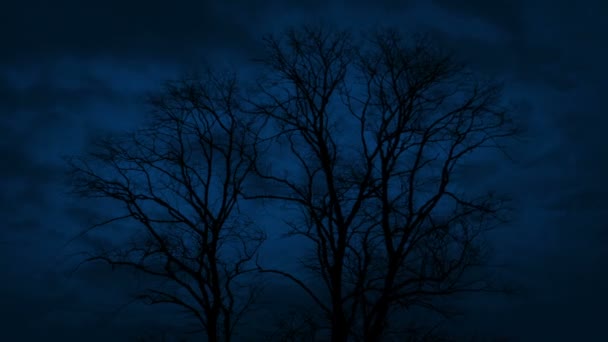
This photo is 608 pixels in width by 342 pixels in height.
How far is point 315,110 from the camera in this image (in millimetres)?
11891

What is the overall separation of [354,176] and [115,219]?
16.6 feet

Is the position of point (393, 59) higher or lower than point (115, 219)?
higher

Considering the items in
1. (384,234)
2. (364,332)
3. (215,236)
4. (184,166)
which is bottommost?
(364,332)

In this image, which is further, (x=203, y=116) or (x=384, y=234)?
(x=203, y=116)

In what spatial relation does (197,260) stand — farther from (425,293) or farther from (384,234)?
(425,293)

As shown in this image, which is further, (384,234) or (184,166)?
(184,166)

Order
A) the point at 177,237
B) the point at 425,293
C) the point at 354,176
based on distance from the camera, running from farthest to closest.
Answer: the point at 177,237 → the point at 354,176 → the point at 425,293

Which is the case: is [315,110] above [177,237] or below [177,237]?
above

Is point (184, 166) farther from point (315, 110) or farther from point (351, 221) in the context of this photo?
point (351, 221)

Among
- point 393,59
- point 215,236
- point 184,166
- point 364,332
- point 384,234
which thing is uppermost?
point 393,59

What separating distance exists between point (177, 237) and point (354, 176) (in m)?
4.08

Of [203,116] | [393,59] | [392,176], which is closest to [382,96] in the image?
[393,59]

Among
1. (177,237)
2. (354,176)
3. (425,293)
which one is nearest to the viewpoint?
(425,293)

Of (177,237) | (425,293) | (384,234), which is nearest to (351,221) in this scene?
(384,234)
